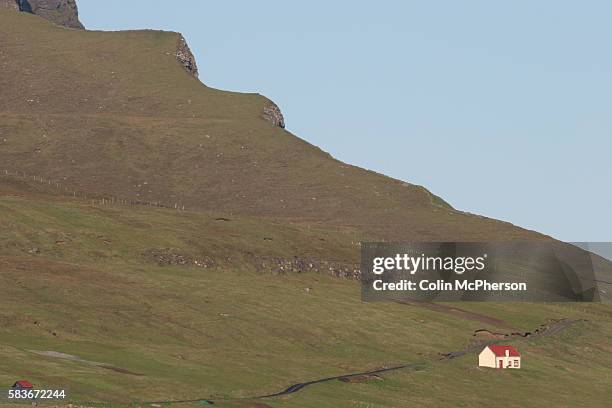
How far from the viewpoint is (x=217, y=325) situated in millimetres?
129000

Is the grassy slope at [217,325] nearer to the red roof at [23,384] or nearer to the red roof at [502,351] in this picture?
the red roof at [502,351]

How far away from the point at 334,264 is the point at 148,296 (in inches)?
2132

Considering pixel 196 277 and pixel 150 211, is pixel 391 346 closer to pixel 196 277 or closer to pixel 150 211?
pixel 196 277

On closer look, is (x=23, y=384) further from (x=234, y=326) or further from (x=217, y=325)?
(x=234, y=326)

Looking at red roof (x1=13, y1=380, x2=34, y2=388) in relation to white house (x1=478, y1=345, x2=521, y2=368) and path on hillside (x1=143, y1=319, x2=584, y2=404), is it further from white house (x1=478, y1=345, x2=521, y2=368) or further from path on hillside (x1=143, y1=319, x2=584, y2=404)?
white house (x1=478, y1=345, x2=521, y2=368)

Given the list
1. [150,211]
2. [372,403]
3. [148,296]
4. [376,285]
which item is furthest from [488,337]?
[150,211]

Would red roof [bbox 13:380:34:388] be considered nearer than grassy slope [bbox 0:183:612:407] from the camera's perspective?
Yes

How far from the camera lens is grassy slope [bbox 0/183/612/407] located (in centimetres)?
9931

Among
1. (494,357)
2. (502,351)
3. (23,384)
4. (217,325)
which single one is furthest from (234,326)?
(23,384)

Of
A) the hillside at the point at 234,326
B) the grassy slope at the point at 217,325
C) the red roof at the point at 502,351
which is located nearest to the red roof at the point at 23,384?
the hillside at the point at 234,326

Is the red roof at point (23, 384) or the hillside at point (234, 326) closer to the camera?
the red roof at point (23, 384)

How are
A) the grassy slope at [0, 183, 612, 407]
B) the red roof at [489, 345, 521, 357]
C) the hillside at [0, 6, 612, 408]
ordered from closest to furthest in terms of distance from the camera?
the hillside at [0, 6, 612, 408] → the grassy slope at [0, 183, 612, 407] → the red roof at [489, 345, 521, 357]

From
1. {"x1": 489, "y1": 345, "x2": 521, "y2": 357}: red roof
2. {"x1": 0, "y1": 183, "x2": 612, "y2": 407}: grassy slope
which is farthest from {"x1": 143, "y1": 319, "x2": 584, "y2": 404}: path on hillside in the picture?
{"x1": 489, "y1": 345, "x2": 521, "y2": 357}: red roof

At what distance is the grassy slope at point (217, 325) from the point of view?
326ft
